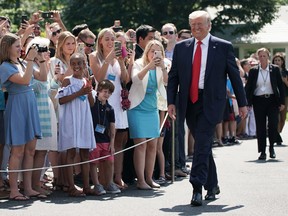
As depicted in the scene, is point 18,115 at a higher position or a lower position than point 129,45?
lower

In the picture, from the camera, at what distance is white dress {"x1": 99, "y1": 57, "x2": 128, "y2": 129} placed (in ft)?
40.5

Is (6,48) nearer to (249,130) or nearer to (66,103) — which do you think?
(66,103)

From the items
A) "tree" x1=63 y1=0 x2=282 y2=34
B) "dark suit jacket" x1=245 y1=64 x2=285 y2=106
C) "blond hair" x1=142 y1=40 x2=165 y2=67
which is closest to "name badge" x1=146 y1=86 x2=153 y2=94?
"blond hair" x1=142 y1=40 x2=165 y2=67

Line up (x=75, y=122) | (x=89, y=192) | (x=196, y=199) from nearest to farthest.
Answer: (x=196, y=199) < (x=75, y=122) < (x=89, y=192)

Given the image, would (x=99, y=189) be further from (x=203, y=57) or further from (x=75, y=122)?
(x=203, y=57)

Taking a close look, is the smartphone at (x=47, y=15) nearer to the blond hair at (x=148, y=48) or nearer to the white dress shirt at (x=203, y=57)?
the blond hair at (x=148, y=48)

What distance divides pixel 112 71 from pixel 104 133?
94 cm

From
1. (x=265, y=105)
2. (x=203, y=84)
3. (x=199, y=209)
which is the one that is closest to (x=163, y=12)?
(x=265, y=105)

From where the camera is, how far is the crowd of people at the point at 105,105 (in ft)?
36.2

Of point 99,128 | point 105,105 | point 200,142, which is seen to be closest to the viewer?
point 200,142

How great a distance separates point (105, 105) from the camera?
12055 mm

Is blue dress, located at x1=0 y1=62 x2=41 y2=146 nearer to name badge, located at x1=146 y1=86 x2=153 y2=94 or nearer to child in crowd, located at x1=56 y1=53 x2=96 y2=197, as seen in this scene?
child in crowd, located at x1=56 y1=53 x2=96 y2=197

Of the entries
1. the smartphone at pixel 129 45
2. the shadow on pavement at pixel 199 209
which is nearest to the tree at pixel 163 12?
the smartphone at pixel 129 45

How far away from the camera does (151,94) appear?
41.8 feet
